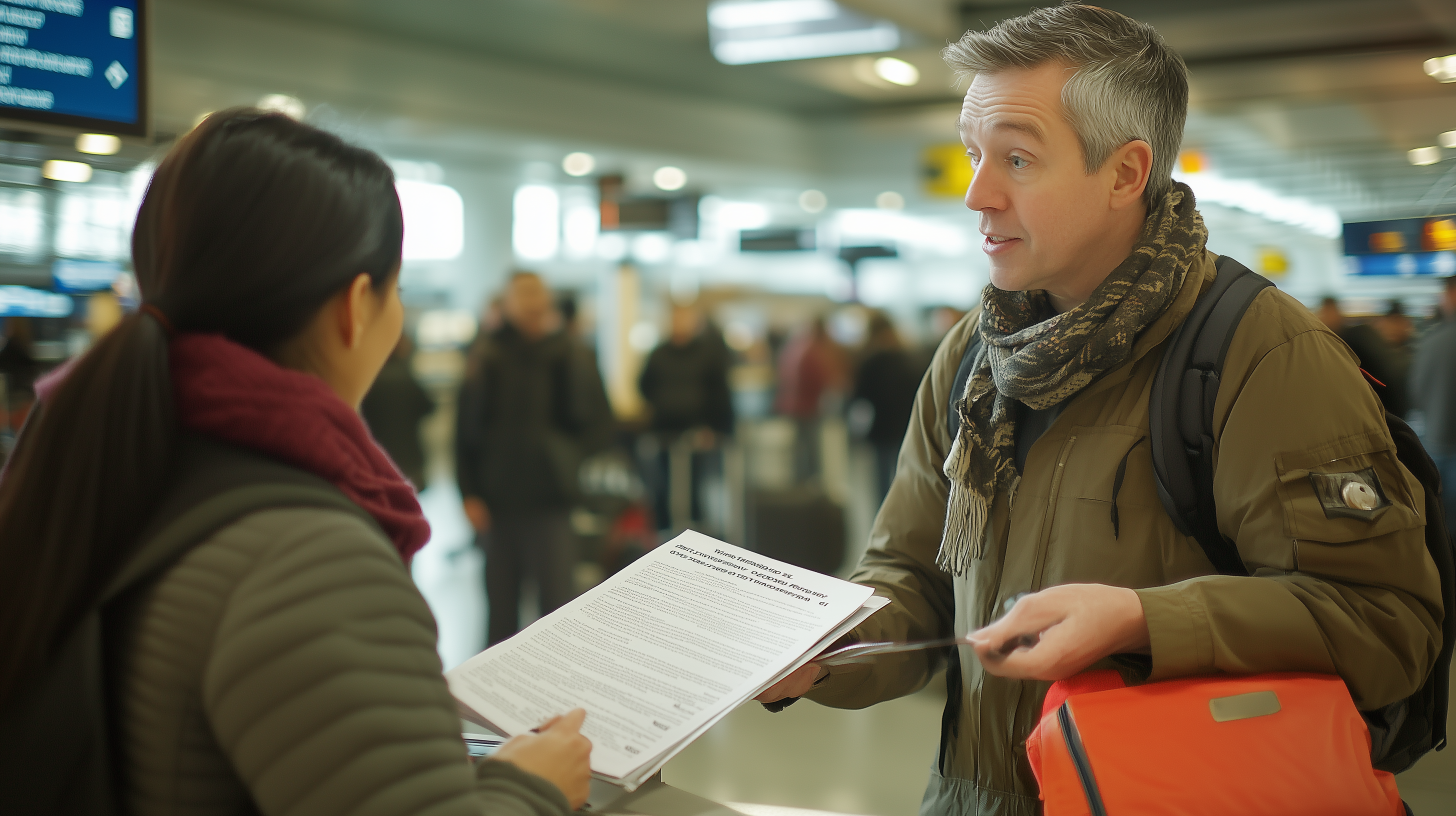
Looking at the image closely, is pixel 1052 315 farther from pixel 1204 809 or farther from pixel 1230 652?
pixel 1204 809

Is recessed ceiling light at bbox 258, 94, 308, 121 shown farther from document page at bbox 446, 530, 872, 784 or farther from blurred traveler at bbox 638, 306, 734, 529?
document page at bbox 446, 530, 872, 784

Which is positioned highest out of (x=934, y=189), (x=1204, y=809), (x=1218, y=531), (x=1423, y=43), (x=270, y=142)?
(x=1423, y=43)

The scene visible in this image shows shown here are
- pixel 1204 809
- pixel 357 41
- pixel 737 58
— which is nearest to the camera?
pixel 1204 809

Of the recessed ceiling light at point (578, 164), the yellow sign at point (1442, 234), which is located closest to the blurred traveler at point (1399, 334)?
the yellow sign at point (1442, 234)

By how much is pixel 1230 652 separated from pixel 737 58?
252 inches

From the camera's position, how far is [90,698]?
836 mm

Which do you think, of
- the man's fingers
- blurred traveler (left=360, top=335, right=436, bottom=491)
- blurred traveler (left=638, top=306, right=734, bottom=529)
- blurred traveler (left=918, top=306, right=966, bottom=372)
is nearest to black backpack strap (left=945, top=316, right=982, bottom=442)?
the man's fingers

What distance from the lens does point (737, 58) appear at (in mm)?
6883

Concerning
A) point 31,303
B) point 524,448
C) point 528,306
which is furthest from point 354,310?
point 528,306

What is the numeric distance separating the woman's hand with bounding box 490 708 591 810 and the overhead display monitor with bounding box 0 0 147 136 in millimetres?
2125

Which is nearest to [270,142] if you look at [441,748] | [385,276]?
[385,276]

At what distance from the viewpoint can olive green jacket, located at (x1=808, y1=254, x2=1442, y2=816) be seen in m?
1.14

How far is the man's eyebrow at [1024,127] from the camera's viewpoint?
4.45 feet

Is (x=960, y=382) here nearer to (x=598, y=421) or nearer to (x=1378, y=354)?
(x=598, y=421)
